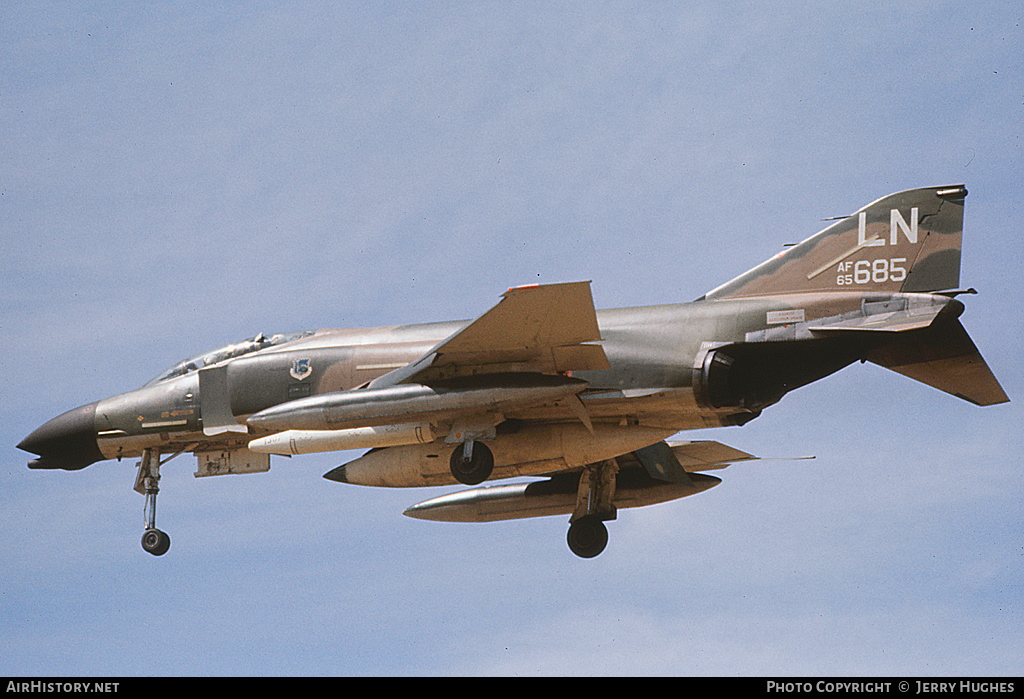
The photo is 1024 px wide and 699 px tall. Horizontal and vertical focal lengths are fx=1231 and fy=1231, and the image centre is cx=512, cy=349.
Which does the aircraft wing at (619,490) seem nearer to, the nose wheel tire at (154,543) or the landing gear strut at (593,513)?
the landing gear strut at (593,513)

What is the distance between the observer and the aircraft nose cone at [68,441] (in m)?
21.0

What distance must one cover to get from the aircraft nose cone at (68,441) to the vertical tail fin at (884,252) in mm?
11122

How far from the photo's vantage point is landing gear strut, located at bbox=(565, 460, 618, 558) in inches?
836

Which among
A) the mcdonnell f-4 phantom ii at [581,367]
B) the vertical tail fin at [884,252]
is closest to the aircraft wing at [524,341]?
the mcdonnell f-4 phantom ii at [581,367]

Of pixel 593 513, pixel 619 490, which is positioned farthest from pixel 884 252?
pixel 593 513

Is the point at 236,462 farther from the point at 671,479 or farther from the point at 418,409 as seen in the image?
the point at 671,479

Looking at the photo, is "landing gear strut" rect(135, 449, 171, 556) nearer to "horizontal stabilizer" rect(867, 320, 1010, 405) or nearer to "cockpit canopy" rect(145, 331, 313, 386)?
"cockpit canopy" rect(145, 331, 313, 386)

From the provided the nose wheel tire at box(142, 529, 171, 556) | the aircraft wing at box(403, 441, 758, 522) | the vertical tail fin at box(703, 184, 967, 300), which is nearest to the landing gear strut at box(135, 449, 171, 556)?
the nose wheel tire at box(142, 529, 171, 556)

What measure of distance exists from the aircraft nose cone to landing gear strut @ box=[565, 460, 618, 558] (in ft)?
27.3

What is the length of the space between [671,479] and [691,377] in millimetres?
4085
